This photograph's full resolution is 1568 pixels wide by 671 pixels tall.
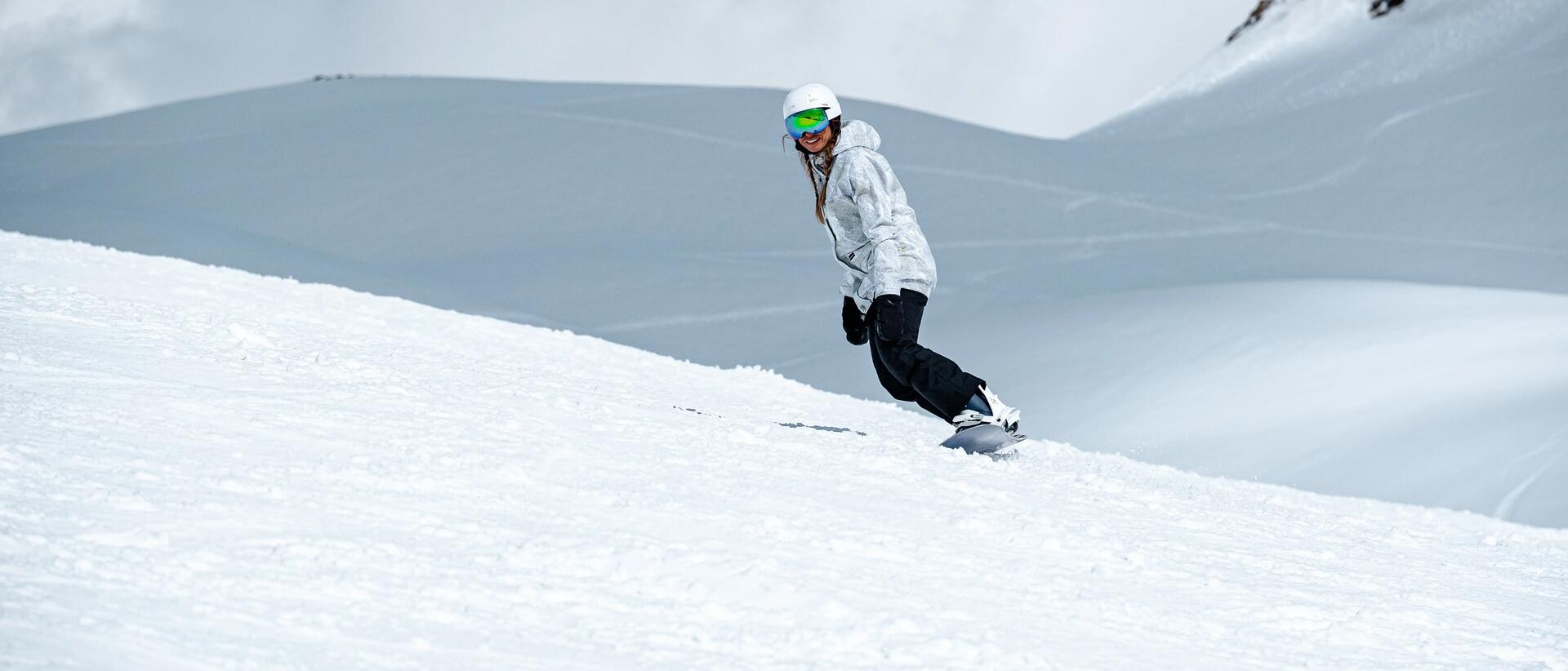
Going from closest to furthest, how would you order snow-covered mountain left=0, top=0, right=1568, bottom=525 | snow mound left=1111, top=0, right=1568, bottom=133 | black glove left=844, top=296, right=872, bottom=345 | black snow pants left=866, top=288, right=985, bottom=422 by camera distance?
black snow pants left=866, top=288, right=985, bottom=422
black glove left=844, top=296, right=872, bottom=345
snow-covered mountain left=0, top=0, right=1568, bottom=525
snow mound left=1111, top=0, right=1568, bottom=133

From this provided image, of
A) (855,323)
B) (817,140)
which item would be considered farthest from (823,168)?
(855,323)

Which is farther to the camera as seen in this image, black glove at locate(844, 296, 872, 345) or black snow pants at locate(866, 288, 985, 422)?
black glove at locate(844, 296, 872, 345)

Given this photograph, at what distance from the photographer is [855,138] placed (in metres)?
4.73

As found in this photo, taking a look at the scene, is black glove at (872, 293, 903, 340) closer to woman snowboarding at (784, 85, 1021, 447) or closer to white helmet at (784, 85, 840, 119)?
woman snowboarding at (784, 85, 1021, 447)

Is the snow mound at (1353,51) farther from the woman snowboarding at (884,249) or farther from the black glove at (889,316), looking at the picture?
the black glove at (889,316)

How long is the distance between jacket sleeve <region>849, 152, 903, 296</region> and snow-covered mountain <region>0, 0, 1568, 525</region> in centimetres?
234

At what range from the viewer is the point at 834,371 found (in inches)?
327

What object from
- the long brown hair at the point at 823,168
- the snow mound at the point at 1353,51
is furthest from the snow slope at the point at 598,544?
the snow mound at the point at 1353,51

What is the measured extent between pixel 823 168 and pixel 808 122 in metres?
0.18

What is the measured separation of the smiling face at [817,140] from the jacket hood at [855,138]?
31mm

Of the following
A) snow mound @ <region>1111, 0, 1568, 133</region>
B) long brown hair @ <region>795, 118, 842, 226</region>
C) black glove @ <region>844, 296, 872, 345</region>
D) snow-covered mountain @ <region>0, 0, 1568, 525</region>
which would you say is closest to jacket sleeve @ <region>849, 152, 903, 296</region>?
long brown hair @ <region>795, 118, 842, 226</region>

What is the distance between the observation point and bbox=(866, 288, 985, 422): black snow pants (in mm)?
4691

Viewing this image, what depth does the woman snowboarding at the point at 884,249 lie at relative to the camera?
4.64m

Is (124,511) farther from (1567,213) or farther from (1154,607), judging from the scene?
(1567,213)
